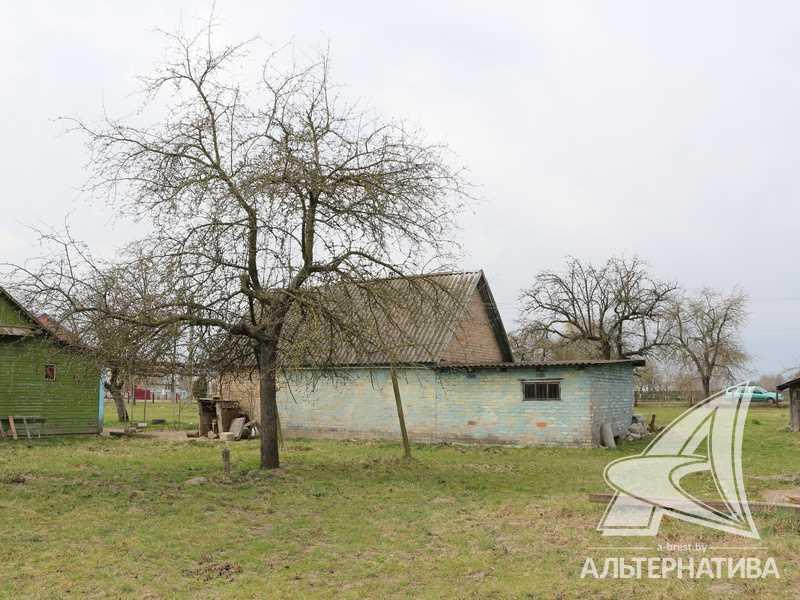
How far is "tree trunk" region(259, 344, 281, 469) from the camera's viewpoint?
1410 cm

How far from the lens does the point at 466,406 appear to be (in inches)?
891

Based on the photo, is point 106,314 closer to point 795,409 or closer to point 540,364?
point 540,364

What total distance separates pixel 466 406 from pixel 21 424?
52.2 feet

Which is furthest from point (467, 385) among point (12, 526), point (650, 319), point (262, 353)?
point (650, 319)

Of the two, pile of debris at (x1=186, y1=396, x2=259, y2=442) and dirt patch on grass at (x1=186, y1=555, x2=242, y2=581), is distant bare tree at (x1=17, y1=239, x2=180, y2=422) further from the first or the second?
pile of debris at (x1=186, y1=396, x2=259, y2=442)

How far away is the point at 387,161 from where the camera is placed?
12945 millimetres

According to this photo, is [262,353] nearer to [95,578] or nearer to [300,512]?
[300,512]

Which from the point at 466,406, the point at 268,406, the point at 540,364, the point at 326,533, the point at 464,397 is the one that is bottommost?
the point at 326,533

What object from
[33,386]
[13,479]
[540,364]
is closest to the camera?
[13,479]

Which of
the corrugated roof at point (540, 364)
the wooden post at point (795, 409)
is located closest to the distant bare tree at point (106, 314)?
the corrugated roof at point (540, 364)

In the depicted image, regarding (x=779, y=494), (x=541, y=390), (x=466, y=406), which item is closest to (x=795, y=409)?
(x=541, y=390)

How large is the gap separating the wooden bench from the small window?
17280mm

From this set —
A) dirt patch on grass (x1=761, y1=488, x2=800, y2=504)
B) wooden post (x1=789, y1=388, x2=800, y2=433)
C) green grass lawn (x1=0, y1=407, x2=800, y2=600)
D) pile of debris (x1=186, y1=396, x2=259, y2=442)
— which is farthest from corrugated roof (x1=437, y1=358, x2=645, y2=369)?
wooden post (x1=789, y1=388, x2=800, y2=433)

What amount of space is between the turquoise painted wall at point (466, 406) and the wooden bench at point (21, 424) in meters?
8.74
